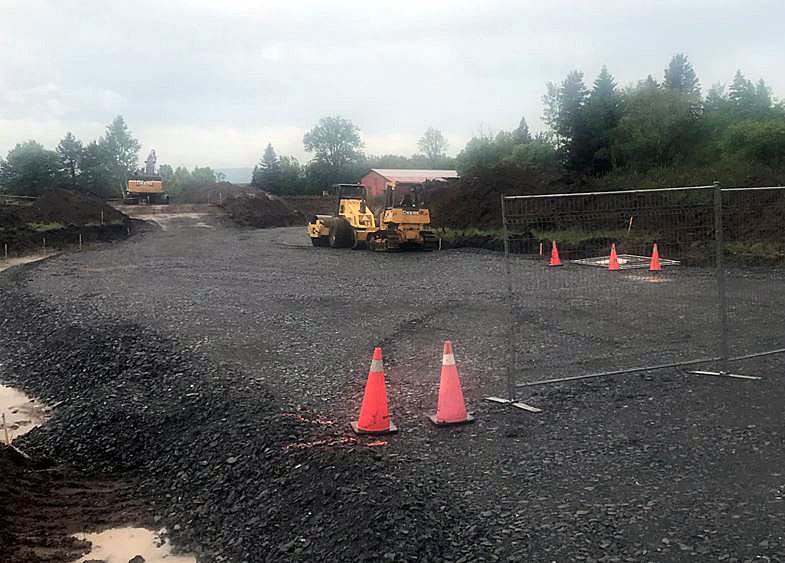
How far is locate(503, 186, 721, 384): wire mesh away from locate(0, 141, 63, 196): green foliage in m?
52.0

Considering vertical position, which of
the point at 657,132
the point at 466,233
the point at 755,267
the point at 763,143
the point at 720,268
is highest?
the point at 657,132

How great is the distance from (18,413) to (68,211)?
28.4 meters

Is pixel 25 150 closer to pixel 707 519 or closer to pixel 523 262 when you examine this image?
pixel 523 262

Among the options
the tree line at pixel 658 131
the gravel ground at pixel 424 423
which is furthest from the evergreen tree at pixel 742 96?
the gravel ground at pixel 424 423

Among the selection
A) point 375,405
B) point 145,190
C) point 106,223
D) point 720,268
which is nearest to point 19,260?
point 106,223

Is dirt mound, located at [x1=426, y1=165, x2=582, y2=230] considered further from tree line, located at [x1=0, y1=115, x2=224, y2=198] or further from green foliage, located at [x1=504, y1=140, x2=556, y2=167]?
tree line, located at [x1=0, y1=115, x2=224, y2=198]

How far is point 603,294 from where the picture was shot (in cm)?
921

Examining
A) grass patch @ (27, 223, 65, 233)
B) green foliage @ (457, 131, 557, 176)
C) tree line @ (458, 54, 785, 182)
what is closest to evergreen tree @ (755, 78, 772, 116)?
tree line @ (458, 54, 785, 182)

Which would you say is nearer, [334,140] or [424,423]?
[424,423]

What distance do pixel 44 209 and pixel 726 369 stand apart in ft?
110

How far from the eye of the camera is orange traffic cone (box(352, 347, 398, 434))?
533cm

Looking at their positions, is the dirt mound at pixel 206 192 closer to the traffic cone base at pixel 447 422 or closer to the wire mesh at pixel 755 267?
the wire mesh at pixel 755 267

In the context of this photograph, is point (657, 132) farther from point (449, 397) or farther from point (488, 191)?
point (449, 397)

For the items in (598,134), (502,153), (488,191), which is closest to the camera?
(488,191)
